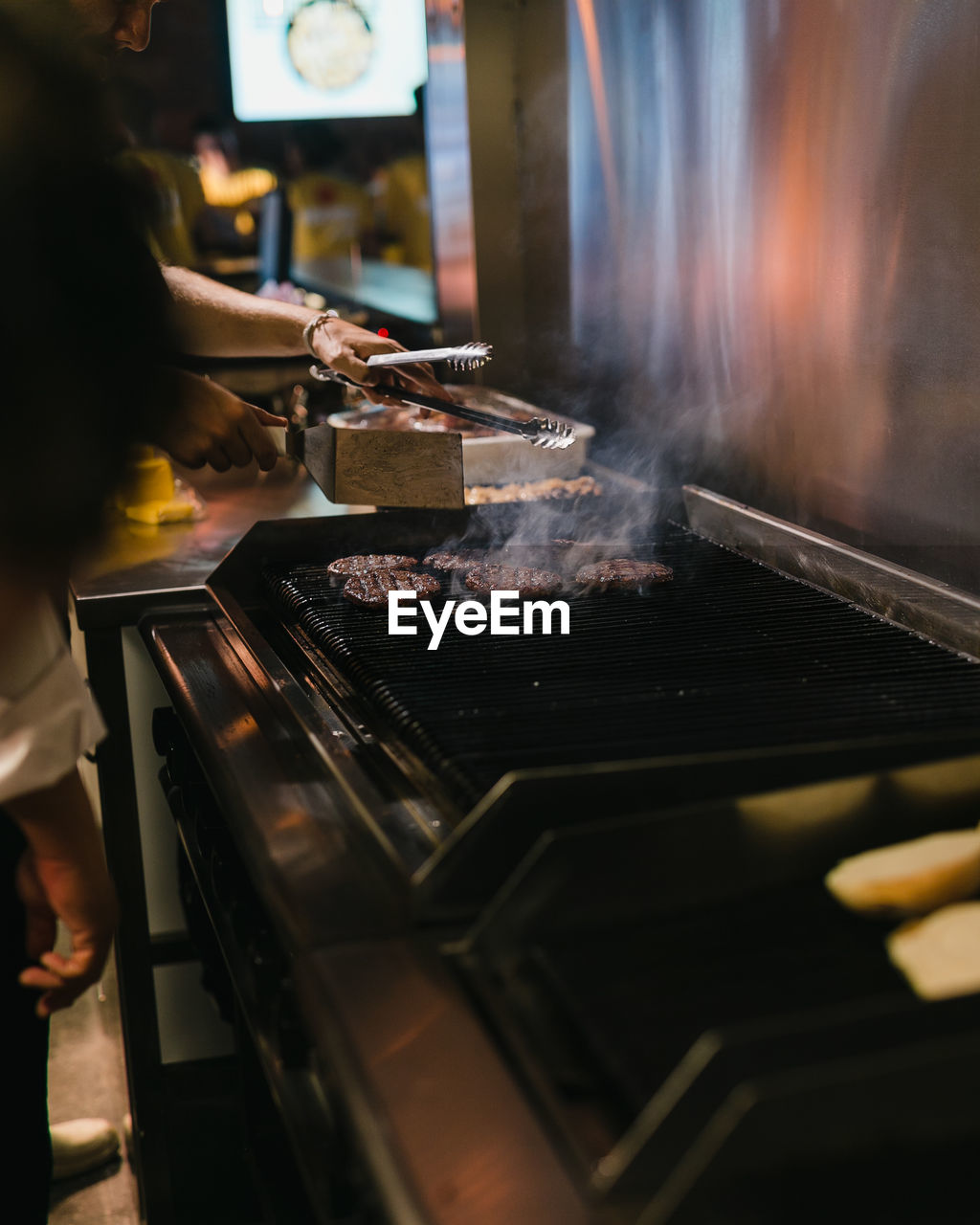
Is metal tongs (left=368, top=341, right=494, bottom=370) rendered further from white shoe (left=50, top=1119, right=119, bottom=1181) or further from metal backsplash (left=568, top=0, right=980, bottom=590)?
white shoe (left=50, top=1119, right=119, bottom=1181)

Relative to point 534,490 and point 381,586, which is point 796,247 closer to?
point 534,490

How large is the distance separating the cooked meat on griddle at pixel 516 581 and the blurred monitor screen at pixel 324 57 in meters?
3.06

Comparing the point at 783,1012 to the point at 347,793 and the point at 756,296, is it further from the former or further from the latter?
the point at 756,296

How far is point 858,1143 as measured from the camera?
2.21 feet

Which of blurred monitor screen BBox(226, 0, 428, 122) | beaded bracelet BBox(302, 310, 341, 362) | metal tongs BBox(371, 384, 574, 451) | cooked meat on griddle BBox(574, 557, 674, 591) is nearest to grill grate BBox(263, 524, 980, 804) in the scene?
cooked meat on griddle BBox(574, 557, 674, 591)

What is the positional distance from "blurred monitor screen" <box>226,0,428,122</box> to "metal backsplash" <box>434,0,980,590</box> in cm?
143

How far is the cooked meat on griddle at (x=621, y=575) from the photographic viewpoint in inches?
71.8

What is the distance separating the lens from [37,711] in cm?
115

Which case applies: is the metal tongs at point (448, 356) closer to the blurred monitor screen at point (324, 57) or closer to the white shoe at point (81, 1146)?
the white shoe at point (81, 1146)

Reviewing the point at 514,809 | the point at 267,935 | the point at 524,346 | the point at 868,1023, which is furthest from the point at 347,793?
the point at 524,346

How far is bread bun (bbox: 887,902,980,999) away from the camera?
32.0 inches

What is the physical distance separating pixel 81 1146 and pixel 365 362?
5.44 ft

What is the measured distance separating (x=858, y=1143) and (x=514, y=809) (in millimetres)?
367

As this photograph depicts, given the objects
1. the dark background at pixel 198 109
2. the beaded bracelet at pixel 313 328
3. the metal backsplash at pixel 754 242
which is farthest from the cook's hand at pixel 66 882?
the dark background at pixel 198 109
